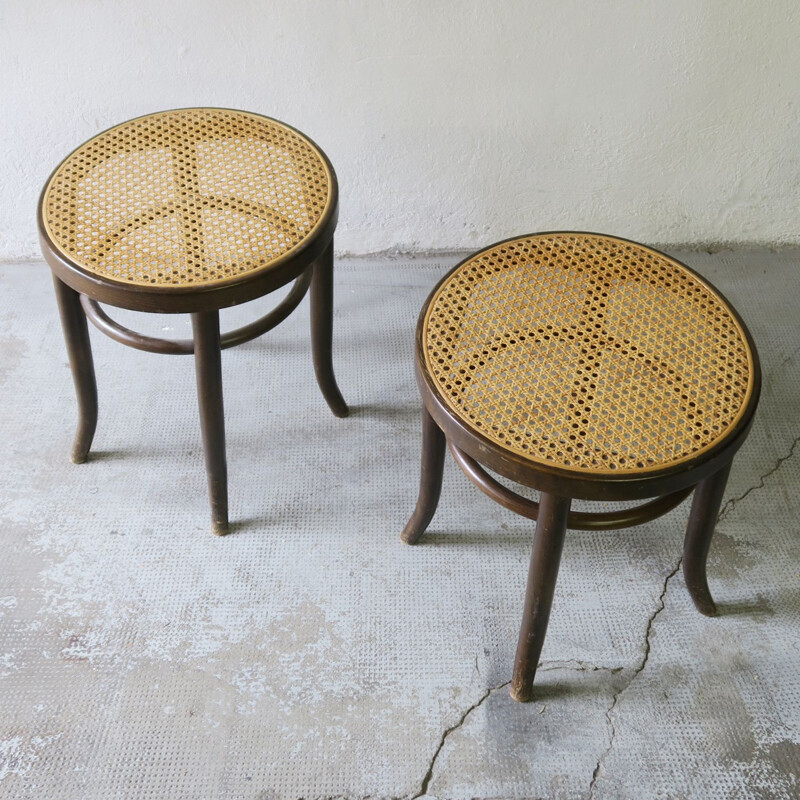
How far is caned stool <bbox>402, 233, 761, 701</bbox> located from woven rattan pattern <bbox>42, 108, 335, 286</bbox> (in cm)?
35

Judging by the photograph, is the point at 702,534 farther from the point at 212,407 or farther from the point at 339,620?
the point at 212,407

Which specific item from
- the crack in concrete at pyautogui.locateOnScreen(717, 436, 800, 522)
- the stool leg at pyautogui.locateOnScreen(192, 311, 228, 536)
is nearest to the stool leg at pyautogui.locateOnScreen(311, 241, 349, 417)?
the stool leg at pyautogui.locateOnScreen(192, 311, 228, 536)

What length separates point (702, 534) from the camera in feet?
5.12

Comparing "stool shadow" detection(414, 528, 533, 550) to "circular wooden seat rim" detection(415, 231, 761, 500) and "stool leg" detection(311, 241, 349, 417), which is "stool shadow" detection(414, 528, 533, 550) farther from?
"circular wooden seat rim" detection(415, 231, 761, 500)

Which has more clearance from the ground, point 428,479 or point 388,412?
point 428,479

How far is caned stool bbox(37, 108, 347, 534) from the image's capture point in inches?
59.3

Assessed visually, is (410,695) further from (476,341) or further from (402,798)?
(476,341)

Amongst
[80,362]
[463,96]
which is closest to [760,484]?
[463,96]

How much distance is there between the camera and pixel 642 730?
1546 mm

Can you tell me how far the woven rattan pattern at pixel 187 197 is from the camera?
60.1 inches

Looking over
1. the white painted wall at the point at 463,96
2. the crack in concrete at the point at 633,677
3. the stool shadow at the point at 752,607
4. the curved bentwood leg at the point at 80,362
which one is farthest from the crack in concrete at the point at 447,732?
the white painted wall at the point at 463,96

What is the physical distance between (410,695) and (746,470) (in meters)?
0.91

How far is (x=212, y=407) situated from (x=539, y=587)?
2.22ft

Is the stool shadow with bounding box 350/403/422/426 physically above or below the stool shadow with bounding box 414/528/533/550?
above
